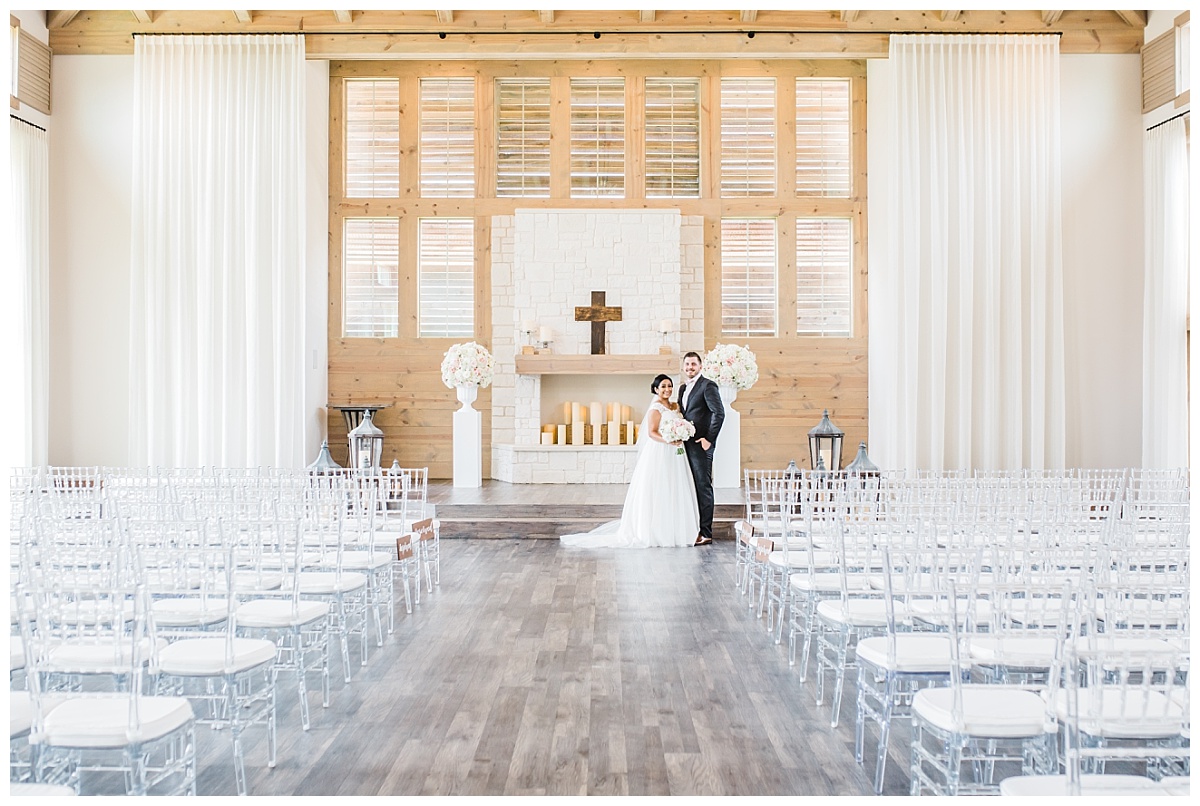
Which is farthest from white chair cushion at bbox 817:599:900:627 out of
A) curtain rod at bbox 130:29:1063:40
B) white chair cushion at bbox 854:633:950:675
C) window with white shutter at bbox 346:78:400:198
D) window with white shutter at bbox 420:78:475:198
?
window with white shutter at bbox 346:78:400:198

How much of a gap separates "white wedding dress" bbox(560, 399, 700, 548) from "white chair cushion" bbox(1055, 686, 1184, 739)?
5.41 m

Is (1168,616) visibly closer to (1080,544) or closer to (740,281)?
(1080,544)

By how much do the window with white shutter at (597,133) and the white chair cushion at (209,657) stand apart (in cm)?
934

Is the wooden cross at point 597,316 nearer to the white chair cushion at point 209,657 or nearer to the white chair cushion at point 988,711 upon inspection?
the white chair cushion at point 209,657

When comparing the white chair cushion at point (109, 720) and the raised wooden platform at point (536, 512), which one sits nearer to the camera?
the white chair cushion at point (109, 720)

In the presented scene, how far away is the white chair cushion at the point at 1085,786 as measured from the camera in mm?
2172

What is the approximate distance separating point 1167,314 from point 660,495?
20.1 feet

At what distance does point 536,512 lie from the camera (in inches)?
356

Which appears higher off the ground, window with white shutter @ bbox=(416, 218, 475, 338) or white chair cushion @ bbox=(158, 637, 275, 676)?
window with white shutter @ bbox=(416, 218, 475, 338)

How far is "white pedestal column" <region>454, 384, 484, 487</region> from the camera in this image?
416 inches

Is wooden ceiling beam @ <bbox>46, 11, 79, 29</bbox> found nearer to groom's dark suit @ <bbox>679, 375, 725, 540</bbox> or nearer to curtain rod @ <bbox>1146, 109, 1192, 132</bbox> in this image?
groom's dark suit @ <bbox>679, 375, 725, 540</bbox>

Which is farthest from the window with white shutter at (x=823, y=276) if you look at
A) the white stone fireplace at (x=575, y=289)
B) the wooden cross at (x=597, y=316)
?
the wooden cross at (x=597, y=316)
